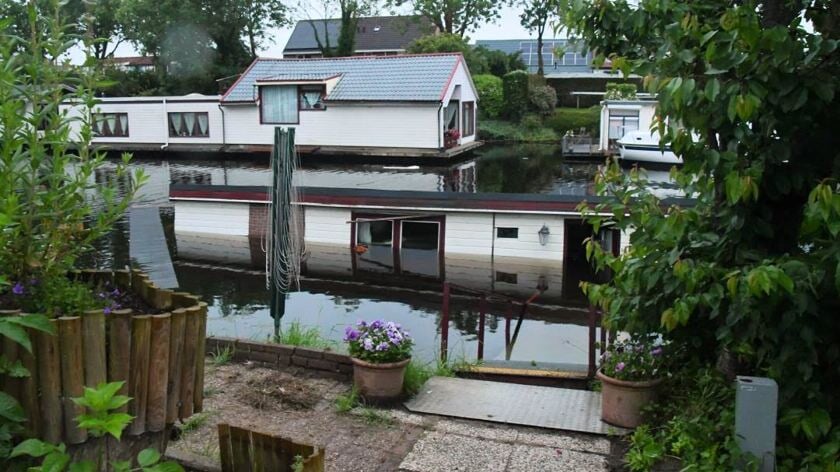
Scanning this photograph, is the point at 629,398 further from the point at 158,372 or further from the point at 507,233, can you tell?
the point at 507,233

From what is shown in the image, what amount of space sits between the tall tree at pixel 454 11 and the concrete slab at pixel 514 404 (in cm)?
4576

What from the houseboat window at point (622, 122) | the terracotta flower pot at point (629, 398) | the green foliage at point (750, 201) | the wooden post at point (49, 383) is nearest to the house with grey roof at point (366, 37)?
the houseboat window at point (622, 122)

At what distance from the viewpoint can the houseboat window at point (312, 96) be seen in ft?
113

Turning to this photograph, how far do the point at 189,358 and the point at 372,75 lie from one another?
1243 inches

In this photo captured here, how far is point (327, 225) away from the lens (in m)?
19.5

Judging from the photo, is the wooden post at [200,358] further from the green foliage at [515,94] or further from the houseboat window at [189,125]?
the green foliage at [515,94]

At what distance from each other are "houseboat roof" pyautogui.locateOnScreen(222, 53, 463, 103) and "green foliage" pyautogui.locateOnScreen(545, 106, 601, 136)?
11.3 metres

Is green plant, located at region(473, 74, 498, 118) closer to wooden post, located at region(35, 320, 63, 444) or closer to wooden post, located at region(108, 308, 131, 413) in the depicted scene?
wooden post, located at region(108, 308, 131, 413)

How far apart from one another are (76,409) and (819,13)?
450 cm

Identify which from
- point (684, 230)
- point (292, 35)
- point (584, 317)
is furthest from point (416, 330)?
point (292, 35)

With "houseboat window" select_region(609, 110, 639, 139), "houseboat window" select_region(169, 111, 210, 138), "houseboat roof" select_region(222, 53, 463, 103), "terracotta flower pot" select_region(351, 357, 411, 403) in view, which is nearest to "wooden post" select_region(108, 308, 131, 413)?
"terracotta flower pot" select_region(351, 357, 411, 403)

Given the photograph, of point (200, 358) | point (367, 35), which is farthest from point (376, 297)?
point (367, 35)

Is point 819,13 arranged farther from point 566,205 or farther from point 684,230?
point 566,205

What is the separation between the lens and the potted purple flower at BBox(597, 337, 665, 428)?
5.43 meters
